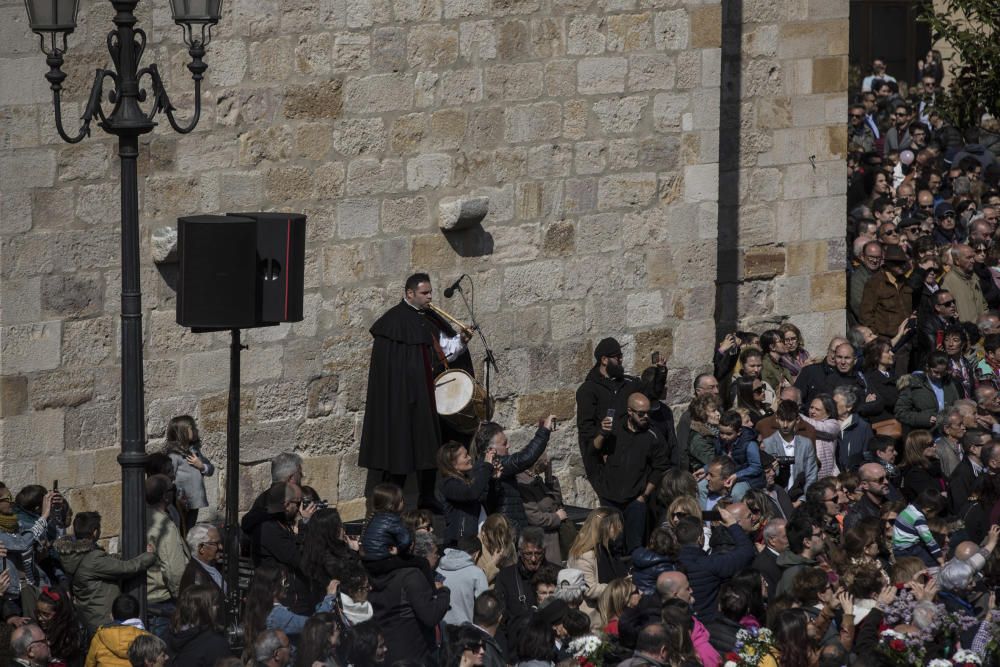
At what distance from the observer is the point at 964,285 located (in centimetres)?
1686

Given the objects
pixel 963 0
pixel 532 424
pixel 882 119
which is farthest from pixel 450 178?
pixel 882 119

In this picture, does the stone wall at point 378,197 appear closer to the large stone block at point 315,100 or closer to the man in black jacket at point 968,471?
the large stone block at point 315,100

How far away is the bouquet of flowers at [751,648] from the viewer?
956cm

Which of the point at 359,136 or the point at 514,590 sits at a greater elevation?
the point at 359,136

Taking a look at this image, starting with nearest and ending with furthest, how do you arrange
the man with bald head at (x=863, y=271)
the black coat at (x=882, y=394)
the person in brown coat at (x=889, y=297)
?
the black coat at (x=882, y=394)
the person in brown coat at (x=889, y=297)
the man with bald head at (x=863, y=271)

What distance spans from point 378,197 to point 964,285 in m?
5.54

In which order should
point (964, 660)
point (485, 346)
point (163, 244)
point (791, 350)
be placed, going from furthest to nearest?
point (791, 350) → point (485, 346) → point (163, 244) → point (964, 660)

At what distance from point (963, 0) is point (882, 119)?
188 inches

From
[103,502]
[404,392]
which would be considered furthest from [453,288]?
[103,502]

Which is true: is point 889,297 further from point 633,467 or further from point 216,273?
point 216,273

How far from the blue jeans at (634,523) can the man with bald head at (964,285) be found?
4373mm

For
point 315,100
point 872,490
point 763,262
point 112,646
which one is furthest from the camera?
point 763,262

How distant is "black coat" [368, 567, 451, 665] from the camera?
10.2 m

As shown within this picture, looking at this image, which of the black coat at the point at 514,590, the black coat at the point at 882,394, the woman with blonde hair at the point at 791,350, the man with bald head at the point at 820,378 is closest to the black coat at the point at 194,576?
the black coat at the point at 514,590
